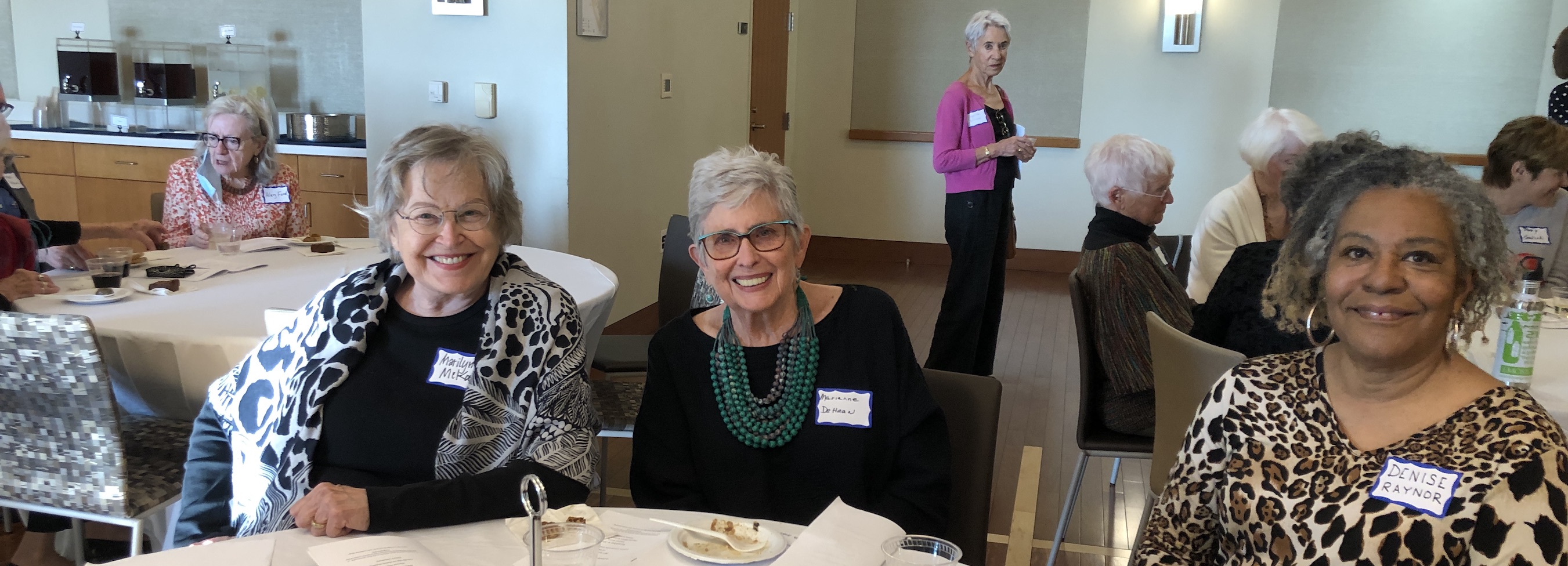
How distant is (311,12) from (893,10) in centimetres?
392

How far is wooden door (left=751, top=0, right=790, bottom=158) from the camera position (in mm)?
7160

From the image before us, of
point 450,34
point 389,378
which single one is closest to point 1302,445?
point 389,378

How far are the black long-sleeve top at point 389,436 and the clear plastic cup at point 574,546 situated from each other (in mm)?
358

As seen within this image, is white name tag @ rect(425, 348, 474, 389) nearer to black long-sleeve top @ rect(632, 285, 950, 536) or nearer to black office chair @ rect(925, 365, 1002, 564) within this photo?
black long-sleeve top @ rect(632, 285, 950, 536)

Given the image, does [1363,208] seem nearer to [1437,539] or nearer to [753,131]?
[1437,539]

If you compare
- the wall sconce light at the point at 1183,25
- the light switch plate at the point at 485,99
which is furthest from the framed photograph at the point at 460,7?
the wall sconce light at the point at 1183,25

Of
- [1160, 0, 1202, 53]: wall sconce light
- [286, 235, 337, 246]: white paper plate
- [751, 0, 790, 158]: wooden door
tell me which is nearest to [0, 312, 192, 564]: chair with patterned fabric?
[286, 235, 337, 246]: white paper plate

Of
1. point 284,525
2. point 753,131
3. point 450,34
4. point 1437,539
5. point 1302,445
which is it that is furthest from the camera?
point 753,131

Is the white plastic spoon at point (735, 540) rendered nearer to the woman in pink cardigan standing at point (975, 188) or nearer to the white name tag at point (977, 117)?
the woman in pink cardigan standing at point (975, 188)

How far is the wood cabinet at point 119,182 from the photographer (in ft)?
18.0

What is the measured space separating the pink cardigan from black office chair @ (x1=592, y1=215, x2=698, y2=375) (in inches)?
64.0

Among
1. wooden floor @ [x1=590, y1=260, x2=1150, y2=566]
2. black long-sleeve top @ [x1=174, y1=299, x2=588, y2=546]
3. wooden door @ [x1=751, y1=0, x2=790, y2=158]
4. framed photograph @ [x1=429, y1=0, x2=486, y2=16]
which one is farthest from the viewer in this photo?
wooden door @ [x1=751, y1=0, x2=790, y2=158]

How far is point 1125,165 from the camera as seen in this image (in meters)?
3.09

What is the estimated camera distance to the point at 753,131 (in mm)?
7469
